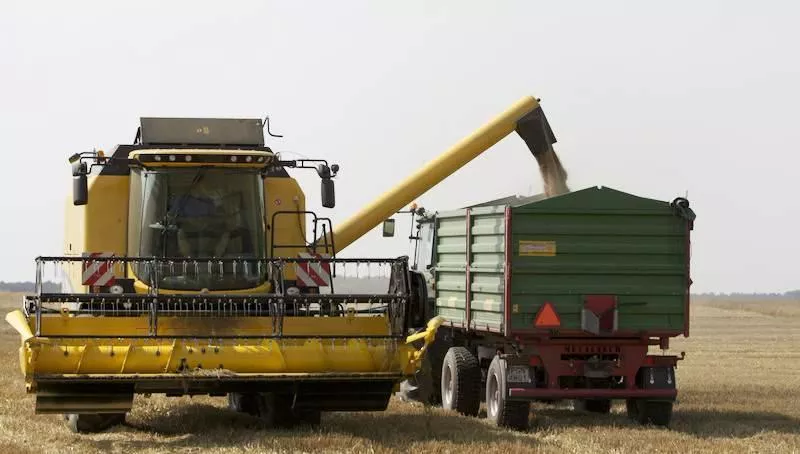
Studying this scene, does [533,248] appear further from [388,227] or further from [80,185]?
[80,185]

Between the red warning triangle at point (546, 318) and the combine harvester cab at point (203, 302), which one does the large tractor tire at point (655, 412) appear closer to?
the red warning triangle at point (546, 318)

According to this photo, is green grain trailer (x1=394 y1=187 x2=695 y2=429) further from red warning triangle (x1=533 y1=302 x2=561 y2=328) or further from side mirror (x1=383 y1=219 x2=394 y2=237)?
side mirror (x1=383 y1=219 x2=394 y2=237)

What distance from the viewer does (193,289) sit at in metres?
13.2

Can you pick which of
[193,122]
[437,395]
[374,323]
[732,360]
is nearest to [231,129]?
[193,122]

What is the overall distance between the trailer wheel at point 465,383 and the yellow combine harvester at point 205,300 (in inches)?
87.2

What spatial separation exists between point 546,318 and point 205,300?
3.61 meters

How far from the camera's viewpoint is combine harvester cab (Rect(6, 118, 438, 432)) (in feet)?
38.6

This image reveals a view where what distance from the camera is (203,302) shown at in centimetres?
1243

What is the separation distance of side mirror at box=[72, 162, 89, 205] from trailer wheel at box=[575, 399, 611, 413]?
21.5ft

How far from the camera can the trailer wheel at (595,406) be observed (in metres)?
16.3

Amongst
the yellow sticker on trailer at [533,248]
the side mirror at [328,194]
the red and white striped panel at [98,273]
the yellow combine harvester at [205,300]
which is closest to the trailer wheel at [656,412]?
the yellow sticker on trailer at [533,248]

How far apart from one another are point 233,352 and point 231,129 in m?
3.60

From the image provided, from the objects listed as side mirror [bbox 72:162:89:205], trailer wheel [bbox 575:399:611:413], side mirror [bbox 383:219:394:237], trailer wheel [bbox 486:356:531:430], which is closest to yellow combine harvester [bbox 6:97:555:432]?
side mirror [bbox 72:162:89:205]

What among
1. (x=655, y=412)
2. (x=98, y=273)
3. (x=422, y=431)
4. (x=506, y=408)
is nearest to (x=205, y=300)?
(x=98, y=273)
